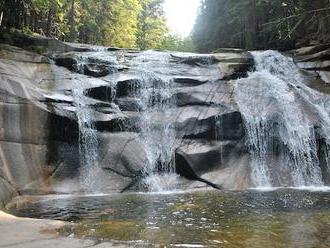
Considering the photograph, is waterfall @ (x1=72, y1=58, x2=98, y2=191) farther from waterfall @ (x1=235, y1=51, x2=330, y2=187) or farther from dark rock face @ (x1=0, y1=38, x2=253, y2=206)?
waterfall @ (x1=235, y1=51, x2=330, y2=187)

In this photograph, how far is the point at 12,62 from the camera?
52.0ft

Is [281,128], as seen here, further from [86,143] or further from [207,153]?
[86,143]

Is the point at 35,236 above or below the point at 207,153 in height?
below

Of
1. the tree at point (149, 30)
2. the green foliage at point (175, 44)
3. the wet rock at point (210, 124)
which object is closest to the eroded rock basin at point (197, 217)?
the wet rock at point (210, 124)

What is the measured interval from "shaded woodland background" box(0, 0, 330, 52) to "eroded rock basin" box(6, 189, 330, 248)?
30.9 ft

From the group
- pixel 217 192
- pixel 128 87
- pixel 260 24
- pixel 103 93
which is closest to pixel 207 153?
pixel 217 192

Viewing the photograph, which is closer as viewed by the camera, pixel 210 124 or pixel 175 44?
pixel 210 124

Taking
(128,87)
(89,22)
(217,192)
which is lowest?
(217,192)

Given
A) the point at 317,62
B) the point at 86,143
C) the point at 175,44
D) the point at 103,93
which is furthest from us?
the point at 175,44

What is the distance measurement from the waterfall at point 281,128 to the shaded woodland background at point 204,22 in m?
3.73

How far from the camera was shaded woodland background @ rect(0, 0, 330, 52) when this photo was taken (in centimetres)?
2156

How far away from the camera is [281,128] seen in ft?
51.5

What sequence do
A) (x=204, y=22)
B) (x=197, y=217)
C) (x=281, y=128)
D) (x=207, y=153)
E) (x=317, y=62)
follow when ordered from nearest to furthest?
(x=197, y=217), (x=207, y=153), (x=281, y=128), (x=317, y=62), (x=204, y=22)

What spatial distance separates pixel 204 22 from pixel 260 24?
8380 mm
